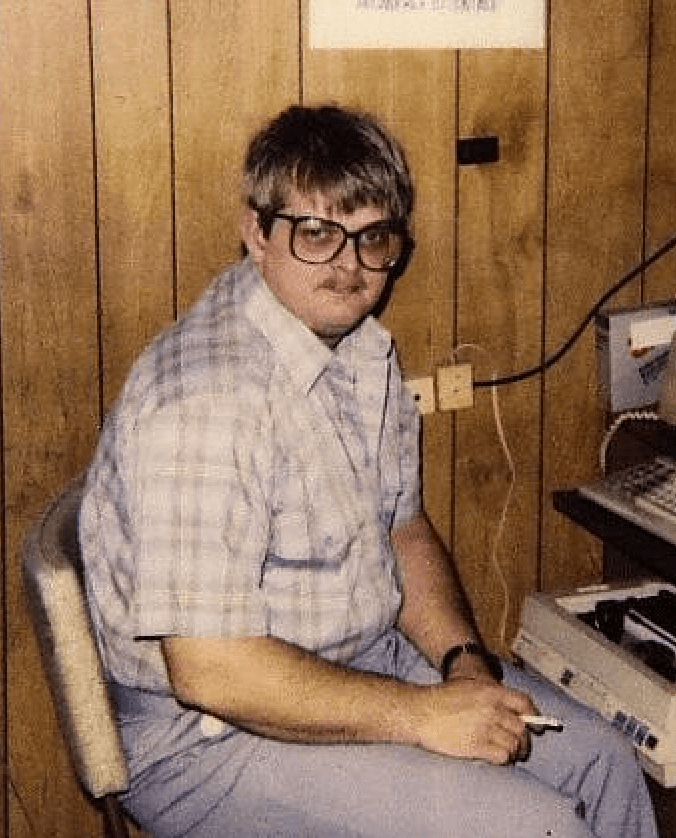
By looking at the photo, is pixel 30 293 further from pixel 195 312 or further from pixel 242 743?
pixel 242 743

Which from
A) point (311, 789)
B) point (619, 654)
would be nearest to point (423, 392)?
point (619, 654)

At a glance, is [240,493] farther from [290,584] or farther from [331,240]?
[331,240]

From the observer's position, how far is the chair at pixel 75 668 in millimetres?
1699

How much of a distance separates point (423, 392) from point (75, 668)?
937mm

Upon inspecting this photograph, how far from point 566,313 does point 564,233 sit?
14cm

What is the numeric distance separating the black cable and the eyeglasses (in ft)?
2.47

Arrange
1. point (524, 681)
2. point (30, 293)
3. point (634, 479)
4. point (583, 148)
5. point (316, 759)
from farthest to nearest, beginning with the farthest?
1. point (583, 148)
2. point (634, 479)
3. point (30, 293)
4. point (524, 681)
5. point (316, 759)

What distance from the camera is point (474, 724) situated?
1.72 m

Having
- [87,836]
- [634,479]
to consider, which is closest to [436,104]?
[634,479]

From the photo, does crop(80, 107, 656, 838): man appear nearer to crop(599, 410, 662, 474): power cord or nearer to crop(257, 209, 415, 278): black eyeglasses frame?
crop(257, 209, 415, 278): black eyeglasses frame

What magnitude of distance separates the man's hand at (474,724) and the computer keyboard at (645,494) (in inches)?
19.8

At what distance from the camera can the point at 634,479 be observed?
2.33 metres

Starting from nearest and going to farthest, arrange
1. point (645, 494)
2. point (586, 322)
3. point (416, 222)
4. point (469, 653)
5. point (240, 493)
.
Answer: point (240, 493)
point (469, 653)
point (645, 494)
point (416, 222)
point (586, 322)

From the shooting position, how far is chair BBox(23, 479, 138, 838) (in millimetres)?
1699
